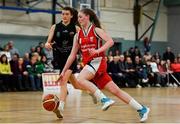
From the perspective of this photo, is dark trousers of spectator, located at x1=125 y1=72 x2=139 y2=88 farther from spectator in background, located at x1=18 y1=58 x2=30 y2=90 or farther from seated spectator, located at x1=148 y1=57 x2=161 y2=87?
spectator in background, located at x1=18 y1=58 x2=30 y2=90

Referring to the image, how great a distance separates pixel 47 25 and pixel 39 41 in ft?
3.22

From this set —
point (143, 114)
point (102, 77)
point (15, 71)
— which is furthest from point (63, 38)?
point (15, 71)

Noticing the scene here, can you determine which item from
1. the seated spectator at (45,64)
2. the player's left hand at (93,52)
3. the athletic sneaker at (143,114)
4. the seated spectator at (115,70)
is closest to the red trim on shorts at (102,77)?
the player's left hand at (93,52)

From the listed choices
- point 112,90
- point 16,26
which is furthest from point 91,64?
point 16,26

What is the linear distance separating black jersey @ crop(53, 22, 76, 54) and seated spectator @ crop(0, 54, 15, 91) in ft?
30.8

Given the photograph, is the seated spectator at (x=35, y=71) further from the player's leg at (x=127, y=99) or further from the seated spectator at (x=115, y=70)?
the player's leg at (x=127, y=99)

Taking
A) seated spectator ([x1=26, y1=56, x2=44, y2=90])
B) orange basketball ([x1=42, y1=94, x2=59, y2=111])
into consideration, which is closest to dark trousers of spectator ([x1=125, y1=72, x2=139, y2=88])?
seated spectator ([x1=26, y1=56, x2=44, y2=90])

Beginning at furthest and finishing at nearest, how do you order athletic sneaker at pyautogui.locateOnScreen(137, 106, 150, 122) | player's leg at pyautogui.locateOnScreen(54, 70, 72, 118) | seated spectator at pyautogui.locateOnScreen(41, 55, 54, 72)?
1. seated spectator at pyautogui.locateOnScreen(41, 55, 54, 72)
2. player's leg at pyautogui.locateOnScreen(54, 70, 72, 118)
3. athletic sneaker at pyautogui.locateOnScreen(137, 106, 150, 122)

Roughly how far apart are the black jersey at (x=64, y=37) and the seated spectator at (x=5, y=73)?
30.8 ft

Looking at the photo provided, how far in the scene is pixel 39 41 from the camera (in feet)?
72.9

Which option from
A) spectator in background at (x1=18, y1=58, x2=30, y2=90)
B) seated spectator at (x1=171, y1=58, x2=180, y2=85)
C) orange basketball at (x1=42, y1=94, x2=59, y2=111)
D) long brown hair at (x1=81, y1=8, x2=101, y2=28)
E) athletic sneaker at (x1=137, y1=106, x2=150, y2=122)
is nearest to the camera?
athletic sneaker at (x1=137, y1=106, x2=150, y2=122)

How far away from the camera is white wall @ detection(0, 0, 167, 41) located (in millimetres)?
21188

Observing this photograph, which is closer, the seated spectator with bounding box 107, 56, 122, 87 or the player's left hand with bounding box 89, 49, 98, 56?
the player's left hand with bounding box 89, 49, 98, 56

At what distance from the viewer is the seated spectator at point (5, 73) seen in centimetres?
1716
